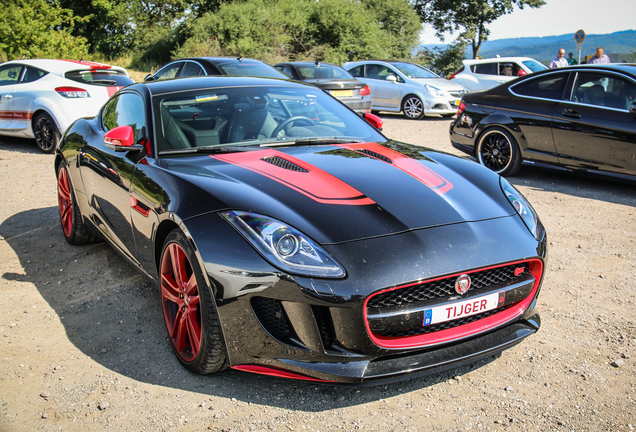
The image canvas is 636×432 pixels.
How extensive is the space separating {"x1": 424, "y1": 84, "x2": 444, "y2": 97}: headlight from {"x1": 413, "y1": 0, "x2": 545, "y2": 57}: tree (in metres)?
32.4

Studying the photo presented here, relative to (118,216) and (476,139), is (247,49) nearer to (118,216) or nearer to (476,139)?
(476,139)

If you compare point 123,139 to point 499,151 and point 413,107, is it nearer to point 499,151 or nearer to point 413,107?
point 499,151

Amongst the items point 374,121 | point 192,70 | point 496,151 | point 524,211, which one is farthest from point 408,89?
point 524,211

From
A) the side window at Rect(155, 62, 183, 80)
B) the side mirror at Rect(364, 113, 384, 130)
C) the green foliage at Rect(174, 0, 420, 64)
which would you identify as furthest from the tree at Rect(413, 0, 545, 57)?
the side mirror at Rect(364, 113, 384, 130)

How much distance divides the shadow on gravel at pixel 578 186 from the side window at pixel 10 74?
8455 mm

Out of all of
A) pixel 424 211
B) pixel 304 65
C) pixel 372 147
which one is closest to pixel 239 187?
pixel 424 211

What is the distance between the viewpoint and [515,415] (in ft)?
8.44

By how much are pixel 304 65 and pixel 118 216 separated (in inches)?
419

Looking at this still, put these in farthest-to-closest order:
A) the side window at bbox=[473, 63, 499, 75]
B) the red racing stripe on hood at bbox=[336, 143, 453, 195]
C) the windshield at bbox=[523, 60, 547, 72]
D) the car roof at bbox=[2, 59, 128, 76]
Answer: the side window at bbox=[473, 63, 499, 75]
the windshield at bbox=[523, 60, 547, 72]
the car roof at bbox=[2, 59, 128, 76]
the red racing stripe on hood at bbox=[336, 143, 453, 195]

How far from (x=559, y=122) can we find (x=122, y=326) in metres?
5.71

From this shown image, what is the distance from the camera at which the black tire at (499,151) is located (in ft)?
24.6

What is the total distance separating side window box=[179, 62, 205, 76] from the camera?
10.5 meters

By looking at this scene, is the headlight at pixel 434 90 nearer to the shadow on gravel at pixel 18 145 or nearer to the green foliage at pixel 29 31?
the shadow on gravel at pixel 18 145

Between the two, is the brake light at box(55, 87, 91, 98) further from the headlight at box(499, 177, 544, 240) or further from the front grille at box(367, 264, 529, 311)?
the front grille at box(367, 264, 529, 311)
